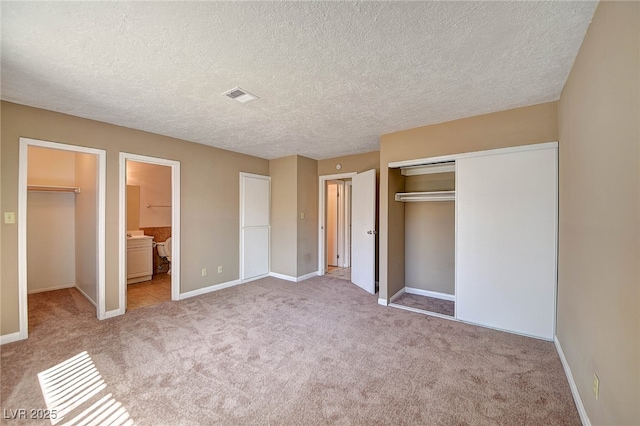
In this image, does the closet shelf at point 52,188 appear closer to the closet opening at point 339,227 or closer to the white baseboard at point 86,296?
the white baseboard at point 86,296

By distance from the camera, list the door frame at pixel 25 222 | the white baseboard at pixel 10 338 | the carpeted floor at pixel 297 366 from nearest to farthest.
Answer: the carpeted floor at pixel 297 366 → the white baseboard at pixel 10 338 → the door frame at pixel 25 222

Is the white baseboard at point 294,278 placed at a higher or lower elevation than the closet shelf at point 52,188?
lower

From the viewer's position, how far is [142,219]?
5.54 m

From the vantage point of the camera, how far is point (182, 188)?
13.1 ft

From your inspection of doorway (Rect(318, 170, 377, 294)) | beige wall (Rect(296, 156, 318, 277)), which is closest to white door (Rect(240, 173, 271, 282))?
beige wall (Rect(296, 156, 318, 277))

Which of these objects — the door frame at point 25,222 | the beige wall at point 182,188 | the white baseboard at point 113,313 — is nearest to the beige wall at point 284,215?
the beige wall at point 182,188

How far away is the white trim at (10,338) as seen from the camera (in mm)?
2546

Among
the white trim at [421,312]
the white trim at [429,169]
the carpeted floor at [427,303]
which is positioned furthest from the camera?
the white trim at [429,169]

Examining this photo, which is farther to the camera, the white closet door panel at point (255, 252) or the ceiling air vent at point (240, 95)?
the white closet door panel at point (255, 252)

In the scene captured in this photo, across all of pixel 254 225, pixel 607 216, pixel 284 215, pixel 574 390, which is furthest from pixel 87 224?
pixel 574 390

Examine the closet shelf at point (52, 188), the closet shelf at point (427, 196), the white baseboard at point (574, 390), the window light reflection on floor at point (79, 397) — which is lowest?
the window light reflection on floor at point (79, 397)

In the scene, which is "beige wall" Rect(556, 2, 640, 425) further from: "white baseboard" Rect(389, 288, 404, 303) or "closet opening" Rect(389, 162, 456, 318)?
"white baseboard" Rect(389, 288, 404, 303)

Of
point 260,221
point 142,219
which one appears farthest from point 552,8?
point 142,219

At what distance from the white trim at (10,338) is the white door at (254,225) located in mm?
2729
